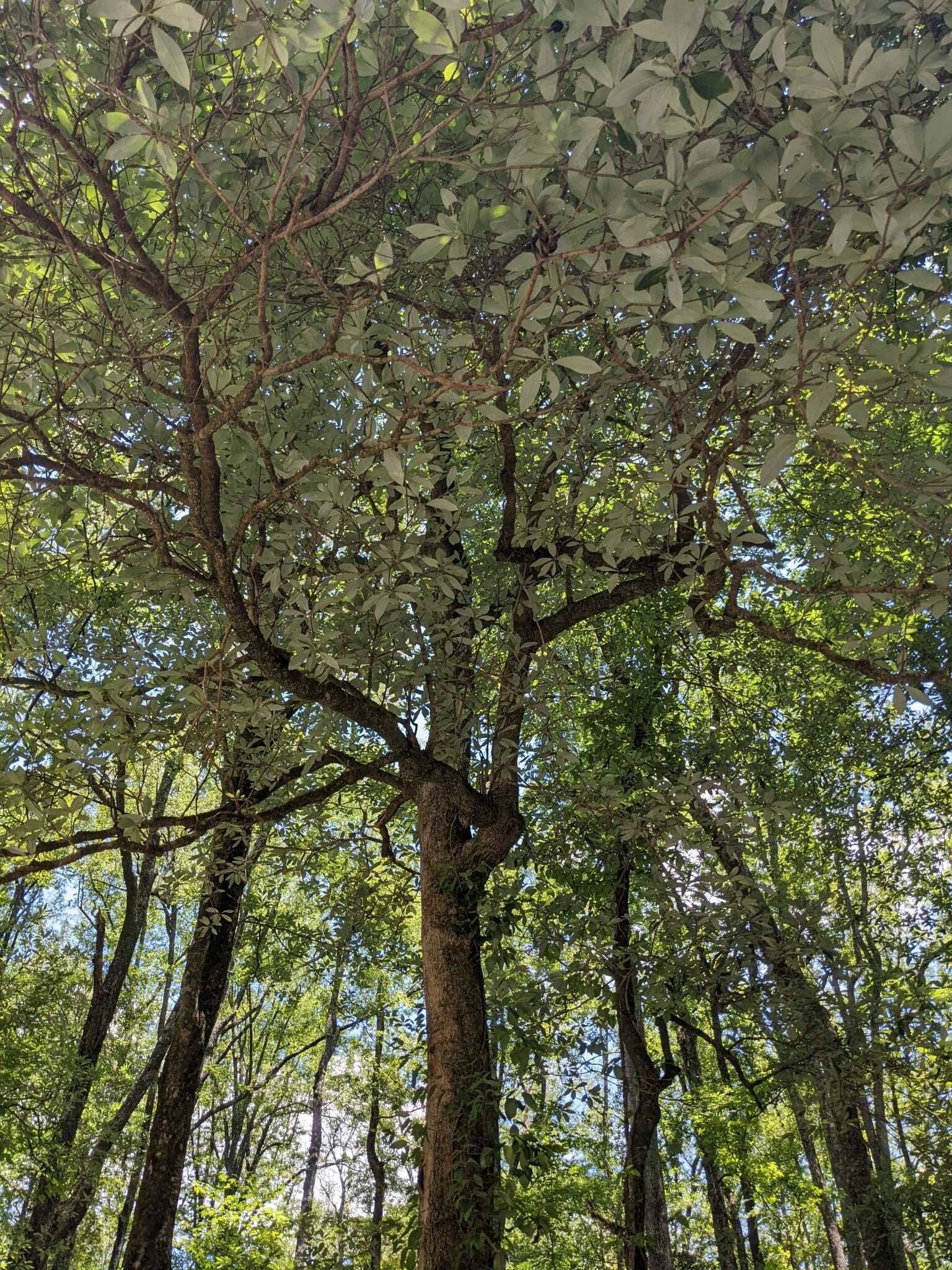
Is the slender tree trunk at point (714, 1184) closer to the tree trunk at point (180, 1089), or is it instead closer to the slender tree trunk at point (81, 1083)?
the tree trunk at point (180, 1089)

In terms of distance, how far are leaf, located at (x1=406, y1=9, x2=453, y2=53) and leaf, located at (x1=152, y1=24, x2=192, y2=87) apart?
468 mm

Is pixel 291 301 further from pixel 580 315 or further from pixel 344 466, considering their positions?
pixel 580 315

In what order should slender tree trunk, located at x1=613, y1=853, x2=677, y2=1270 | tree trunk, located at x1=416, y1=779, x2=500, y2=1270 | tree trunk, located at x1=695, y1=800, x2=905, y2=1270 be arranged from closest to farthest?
1. tree trunk, located at x1=416, y1=779, x2=500, y2=1270
2. tree trunk, located at x1=695, y1=800, x2=905, y2=1270
3. slender tree trunk, located at x1=613, y1=853, x2=677, y2=1270

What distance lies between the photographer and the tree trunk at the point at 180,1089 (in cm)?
712

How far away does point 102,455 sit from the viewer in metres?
4.12

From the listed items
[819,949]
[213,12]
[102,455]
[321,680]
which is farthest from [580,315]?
[819,949]

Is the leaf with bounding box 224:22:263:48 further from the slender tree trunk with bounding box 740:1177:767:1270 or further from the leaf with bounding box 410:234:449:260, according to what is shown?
the slender tree trunk with bounding box 740:1177:767:1270

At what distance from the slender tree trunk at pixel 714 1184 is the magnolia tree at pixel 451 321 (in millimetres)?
7753

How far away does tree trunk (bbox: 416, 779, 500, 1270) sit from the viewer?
3596mm

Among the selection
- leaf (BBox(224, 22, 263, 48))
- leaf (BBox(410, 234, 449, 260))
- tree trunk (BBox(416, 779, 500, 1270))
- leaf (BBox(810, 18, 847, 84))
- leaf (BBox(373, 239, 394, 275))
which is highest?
leaf (BBox(373, 239, 394, 275))

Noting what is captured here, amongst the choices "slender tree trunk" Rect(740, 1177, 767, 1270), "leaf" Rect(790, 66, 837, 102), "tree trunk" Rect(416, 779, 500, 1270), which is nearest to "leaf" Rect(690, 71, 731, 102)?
"leaf" Rect(790, 66, 837, 102)

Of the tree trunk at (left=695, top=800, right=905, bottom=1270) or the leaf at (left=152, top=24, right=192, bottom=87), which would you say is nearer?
the leaf at (left=152, top=24, right=192, bottom=87)

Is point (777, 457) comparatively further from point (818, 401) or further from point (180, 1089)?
point (180, 1089)

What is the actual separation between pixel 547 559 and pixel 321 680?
48.2 inches
